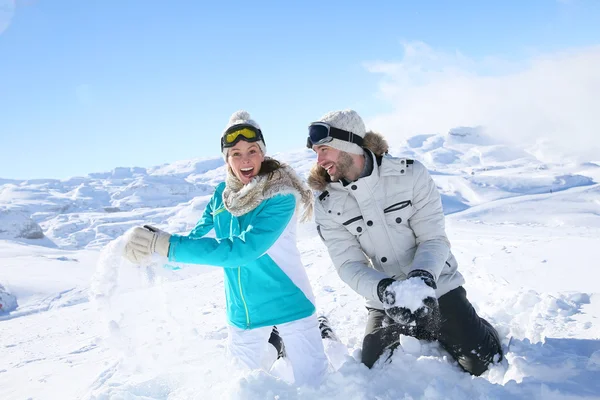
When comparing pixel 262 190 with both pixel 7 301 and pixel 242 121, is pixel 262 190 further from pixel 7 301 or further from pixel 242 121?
pixel 7 301

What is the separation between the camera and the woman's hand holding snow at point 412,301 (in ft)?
7.58

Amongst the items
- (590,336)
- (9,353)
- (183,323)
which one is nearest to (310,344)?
(590,336)

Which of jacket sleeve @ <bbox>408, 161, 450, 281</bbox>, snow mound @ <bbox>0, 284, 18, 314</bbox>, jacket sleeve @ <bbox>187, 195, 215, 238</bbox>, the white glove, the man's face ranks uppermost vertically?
the man's face

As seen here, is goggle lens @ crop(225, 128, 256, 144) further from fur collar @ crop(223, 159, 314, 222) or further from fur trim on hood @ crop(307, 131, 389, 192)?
fur trim on hood @ crop(307, 131, 389, 192)

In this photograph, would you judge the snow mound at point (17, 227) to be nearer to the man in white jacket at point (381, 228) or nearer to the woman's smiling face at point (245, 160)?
the woman's smiling face at point (245, 160)

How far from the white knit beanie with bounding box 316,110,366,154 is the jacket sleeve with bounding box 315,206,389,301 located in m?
0.53

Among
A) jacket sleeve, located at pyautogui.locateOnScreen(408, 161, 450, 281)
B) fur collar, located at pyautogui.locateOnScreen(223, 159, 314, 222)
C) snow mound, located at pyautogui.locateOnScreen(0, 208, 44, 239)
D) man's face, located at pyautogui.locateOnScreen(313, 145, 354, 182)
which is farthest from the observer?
snow mound, located at pyautogui.locateOnScreen(0, 208, 44, 239)

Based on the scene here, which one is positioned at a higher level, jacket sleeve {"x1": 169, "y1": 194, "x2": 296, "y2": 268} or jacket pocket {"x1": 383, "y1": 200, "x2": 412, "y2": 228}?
jacket sleeve {"x1": 169, "y1": 194, "x2": 296, "y2": 268}

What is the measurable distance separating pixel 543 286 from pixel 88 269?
20.3 metres

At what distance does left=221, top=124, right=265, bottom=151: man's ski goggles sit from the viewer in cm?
296

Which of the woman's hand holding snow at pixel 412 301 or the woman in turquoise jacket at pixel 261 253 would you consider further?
the woman in turquoise jacket at pixel 261 253

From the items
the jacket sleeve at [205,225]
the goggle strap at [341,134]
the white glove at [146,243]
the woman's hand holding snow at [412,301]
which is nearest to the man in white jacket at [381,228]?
the goggle strap at [341,134]

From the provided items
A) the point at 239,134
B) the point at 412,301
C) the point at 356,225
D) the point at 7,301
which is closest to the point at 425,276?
the point at 412,301

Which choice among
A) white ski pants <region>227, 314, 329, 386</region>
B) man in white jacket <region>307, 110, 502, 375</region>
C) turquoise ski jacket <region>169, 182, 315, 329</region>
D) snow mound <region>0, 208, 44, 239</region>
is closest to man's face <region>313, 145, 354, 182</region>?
man in white jacket <region>307, 110, 502, 375</region>
